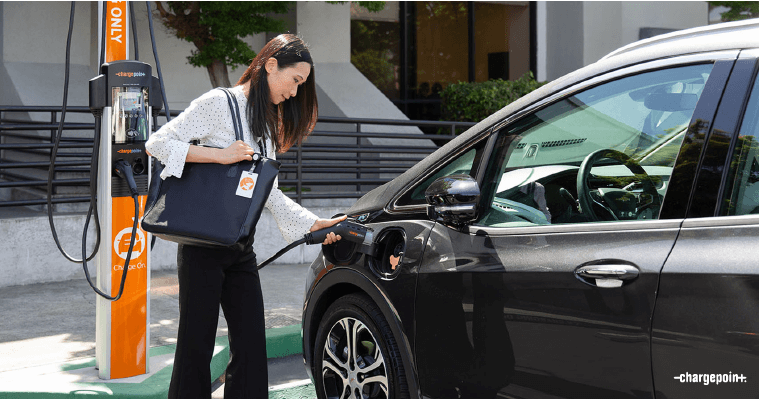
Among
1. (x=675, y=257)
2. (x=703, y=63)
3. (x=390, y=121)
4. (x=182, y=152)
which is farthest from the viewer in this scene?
(x=390, y=121)

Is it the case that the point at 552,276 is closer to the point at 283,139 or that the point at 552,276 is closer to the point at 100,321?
the point at 283,139

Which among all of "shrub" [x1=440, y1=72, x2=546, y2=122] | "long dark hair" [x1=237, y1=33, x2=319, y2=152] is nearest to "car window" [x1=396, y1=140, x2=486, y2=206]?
"long dark hair" [x1=237, y1=33, x2=319, y2=152]

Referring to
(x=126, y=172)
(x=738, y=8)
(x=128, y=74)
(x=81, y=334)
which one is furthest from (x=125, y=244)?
(x=738, y=8)

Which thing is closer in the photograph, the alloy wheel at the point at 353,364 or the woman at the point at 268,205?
the woman at the point at 268,205

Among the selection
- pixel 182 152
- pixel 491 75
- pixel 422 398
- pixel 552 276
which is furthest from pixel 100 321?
pixel 491 75

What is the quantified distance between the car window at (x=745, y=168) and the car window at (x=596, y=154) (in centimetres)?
18

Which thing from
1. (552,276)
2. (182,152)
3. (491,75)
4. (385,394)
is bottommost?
(385,394)

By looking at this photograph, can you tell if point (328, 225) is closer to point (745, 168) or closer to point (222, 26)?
point (745, 168)

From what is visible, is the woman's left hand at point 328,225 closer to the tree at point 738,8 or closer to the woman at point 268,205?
the woman at point 268,205

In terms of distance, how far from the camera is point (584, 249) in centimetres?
253

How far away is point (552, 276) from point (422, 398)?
2.71 feet

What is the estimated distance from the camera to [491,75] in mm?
16625

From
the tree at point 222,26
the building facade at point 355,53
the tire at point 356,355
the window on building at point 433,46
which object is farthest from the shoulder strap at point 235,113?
the window on building at point 433,46

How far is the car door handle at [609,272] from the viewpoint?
7.72 feet
